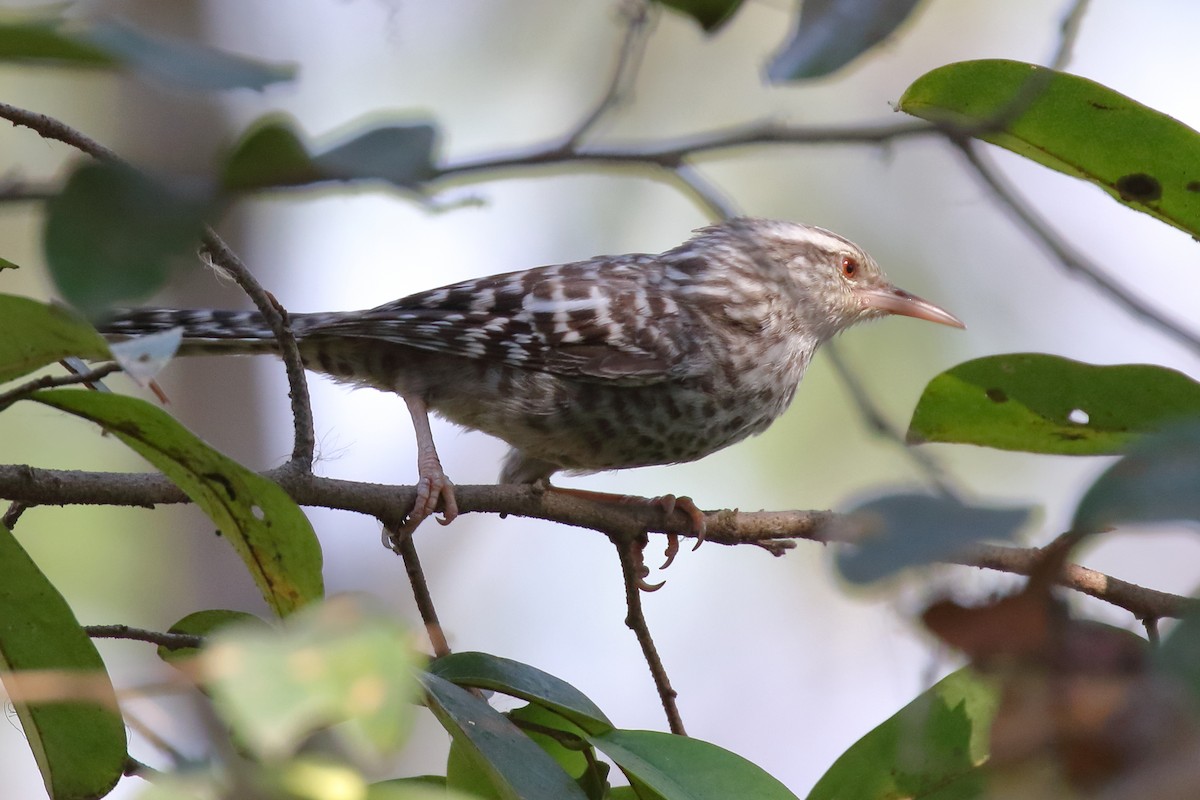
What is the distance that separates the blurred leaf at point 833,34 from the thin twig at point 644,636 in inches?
64.7

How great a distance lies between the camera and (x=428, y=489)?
3.45 metres

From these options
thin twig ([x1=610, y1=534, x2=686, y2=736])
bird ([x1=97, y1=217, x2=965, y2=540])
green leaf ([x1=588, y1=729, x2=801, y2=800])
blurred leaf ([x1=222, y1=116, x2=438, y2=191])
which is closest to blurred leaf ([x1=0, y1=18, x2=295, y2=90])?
blurred leaf ([x1=222, y1=116, x2=438, y2=191])

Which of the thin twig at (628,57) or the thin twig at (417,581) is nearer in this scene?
the thin twig at (628,57)

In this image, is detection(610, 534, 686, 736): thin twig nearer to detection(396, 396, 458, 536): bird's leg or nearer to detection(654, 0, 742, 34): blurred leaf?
detection(396, 396, 458, 536): bird's leg

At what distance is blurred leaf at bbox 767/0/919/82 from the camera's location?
156 centimetres

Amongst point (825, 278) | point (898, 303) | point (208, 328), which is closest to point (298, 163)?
point (208, 328)

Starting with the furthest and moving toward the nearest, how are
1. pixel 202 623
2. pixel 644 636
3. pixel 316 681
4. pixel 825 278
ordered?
pixel 825 278, pixel 644 636, pixel 202 623, pixel 316 681

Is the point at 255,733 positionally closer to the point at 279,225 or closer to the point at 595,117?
the point at 595,117

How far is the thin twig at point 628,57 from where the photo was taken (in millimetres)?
1666

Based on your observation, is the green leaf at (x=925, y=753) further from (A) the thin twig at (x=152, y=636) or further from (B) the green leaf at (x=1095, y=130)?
(A) the thin twig at (x=152, y=636)

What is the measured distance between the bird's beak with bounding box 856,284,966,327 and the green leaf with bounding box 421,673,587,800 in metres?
3.18

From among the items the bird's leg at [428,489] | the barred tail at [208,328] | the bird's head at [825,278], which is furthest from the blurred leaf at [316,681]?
the bird's head at [825,278]

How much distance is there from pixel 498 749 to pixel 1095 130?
1672mm

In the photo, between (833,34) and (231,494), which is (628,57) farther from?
(231,494)
